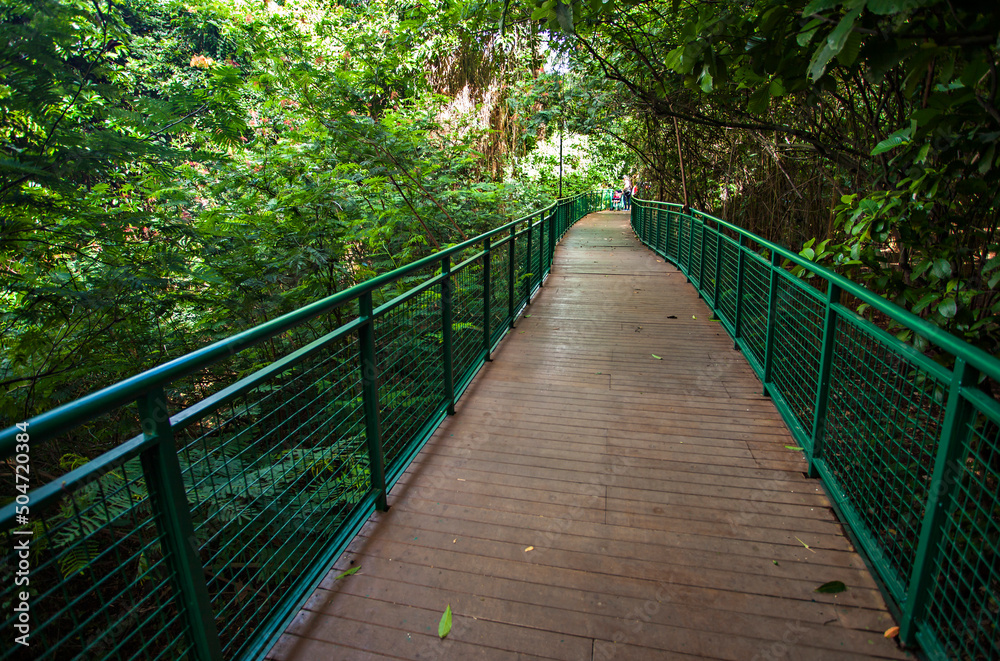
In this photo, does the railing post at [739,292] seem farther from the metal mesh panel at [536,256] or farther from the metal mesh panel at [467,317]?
the metal mesh panel at [536,256]

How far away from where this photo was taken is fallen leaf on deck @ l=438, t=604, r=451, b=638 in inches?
82.1

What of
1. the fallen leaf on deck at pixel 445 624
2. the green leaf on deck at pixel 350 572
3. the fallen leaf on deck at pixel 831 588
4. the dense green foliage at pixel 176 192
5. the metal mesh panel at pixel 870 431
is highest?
the dense green foliage at pixel 176 192

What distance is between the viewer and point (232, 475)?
10.4 feet

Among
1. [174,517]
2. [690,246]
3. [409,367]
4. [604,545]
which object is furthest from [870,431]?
[690,246]

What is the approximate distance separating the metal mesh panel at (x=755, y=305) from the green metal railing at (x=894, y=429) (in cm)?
1

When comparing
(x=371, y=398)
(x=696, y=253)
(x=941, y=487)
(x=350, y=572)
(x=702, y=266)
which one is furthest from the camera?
(x=696, y=253)

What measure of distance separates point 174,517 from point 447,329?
7.87 feet

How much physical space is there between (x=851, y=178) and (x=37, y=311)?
7.06 meters

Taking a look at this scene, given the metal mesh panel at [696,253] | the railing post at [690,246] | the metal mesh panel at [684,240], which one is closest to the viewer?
the metal mesh panel at [696,253]

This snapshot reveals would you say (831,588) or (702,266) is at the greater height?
(702,266)

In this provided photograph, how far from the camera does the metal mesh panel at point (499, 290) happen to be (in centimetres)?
552

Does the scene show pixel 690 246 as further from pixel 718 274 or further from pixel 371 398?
pixel 371 398

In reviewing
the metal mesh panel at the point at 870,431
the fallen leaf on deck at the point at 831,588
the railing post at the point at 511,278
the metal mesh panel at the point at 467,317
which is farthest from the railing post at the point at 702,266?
the fallen leaf on deck at the point at 831,588

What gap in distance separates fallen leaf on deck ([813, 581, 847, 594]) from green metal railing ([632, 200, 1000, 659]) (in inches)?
6.1
